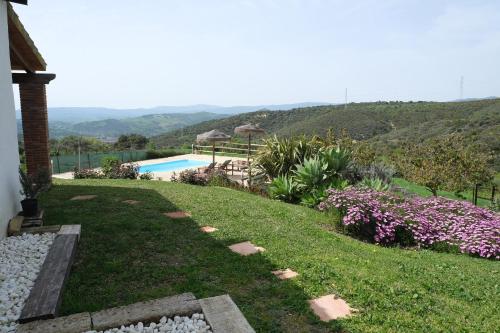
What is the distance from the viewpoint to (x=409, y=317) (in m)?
3.05

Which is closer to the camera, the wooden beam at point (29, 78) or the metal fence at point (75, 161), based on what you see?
the wooden beam at point (29, 78)

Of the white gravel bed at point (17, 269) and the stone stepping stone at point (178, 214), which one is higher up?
the white gravel bed at point (17, 269)

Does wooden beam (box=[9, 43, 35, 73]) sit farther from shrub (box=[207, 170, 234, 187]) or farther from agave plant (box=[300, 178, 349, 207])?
agave plant (box=[300, 178, 349, 207])

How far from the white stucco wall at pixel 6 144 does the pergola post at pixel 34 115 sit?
6.86ft

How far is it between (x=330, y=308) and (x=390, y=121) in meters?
48.8

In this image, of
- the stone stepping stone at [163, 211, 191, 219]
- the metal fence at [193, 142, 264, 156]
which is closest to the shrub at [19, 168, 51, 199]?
the stone stepping stone at [163, 211, 191, 219]

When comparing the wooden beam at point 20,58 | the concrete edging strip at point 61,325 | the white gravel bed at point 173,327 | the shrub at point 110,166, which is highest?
the wooden beam at point 20,58

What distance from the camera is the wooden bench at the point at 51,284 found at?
8.38 feet

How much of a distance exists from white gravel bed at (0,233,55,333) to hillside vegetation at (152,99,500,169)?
29.1 m

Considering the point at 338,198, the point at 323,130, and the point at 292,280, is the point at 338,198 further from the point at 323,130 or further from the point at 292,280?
the point at 323,130

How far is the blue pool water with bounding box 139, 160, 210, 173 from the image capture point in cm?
1876

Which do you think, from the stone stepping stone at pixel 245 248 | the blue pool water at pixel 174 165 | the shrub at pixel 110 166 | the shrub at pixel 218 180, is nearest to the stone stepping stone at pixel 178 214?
the stone stepping stone at pixel 245 248

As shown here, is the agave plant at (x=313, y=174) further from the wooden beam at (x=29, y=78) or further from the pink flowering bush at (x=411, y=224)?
the wooden beam at (x=29, y=78)

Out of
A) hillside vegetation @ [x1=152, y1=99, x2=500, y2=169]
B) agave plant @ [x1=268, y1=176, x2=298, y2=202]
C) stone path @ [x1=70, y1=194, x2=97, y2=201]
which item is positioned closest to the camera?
stone path @ [x1=70, y1=194, x2=97, y2=201]
